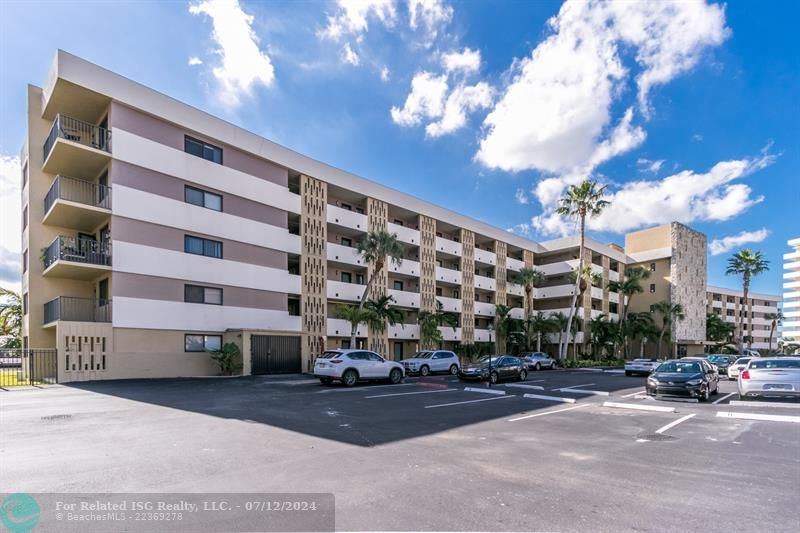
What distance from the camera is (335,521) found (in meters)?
4.69

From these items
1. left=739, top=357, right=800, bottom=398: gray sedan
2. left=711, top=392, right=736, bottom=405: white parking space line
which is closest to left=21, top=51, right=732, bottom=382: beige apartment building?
left=711, top=392, right=736, bottom=405: white parking space line

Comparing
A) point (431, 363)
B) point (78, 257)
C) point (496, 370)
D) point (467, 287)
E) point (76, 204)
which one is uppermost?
point (76, 204)

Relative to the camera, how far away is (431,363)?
28.9 metres

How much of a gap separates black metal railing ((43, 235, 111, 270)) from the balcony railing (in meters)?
1.98

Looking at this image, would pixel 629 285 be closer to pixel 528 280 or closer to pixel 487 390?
pixel 528 280

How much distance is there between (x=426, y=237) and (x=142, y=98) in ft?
80.0

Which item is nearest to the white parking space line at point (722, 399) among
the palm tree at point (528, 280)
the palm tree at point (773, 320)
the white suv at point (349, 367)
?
the white suv at point (349, 367)

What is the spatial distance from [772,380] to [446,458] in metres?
13.9

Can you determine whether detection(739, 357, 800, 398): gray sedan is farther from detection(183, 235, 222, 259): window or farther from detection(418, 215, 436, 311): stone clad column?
detection(418, 215, 436, 311): stone clad column

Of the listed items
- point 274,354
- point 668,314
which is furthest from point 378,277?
point 668,314

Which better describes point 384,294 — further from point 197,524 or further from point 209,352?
point 197,524

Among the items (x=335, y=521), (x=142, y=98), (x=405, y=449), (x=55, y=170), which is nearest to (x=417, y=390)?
(x=405, y=449)

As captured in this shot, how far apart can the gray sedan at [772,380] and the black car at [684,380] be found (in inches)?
44.6

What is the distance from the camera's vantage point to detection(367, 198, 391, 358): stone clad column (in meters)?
35.4
